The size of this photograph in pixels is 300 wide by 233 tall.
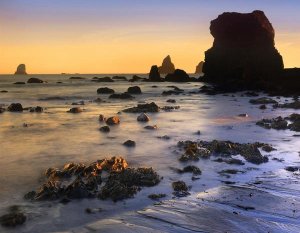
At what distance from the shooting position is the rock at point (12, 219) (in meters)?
6.70

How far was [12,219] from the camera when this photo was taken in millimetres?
6766

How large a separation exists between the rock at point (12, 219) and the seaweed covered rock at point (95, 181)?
1091mm

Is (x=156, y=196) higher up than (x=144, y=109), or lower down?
lower down

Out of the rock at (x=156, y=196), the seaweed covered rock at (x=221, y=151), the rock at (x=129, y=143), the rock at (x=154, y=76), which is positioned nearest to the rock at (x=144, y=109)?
the rock at (x=129, y=143)

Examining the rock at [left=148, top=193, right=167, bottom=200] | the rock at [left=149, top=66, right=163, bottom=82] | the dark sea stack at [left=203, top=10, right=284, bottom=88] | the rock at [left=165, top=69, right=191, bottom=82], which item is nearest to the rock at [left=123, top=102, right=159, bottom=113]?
the rock at [left=148, top=193, right=167, bottom=200]

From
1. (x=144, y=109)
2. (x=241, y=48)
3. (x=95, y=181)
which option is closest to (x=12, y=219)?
(x=95, y=181)

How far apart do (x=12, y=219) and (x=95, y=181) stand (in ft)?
7.95

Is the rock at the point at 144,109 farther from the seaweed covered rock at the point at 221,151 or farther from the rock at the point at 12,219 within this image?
the rock at the point at 12,219

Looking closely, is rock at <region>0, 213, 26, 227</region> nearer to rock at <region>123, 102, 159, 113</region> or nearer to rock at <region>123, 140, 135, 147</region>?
rock at <region>123, 140, 135, 147</region>

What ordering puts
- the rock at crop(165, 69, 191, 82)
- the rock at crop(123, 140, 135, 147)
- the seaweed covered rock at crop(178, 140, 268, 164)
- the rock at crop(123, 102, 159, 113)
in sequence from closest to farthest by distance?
the seaweed covered rock at crop(178, 140, 268, 164)
the rock at crop(123, 140, 135, 147)
the rock at crop(123, 102, 159, 113)
the rock at crop(165, 69, 191, 82)

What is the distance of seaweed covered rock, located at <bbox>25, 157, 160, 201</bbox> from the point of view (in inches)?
322

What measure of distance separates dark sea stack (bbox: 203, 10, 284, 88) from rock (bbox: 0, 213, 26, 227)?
71249 mm

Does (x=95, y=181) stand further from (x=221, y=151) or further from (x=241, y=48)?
(x=241, y=48)

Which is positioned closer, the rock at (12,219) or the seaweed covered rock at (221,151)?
the rock at (12,219)
